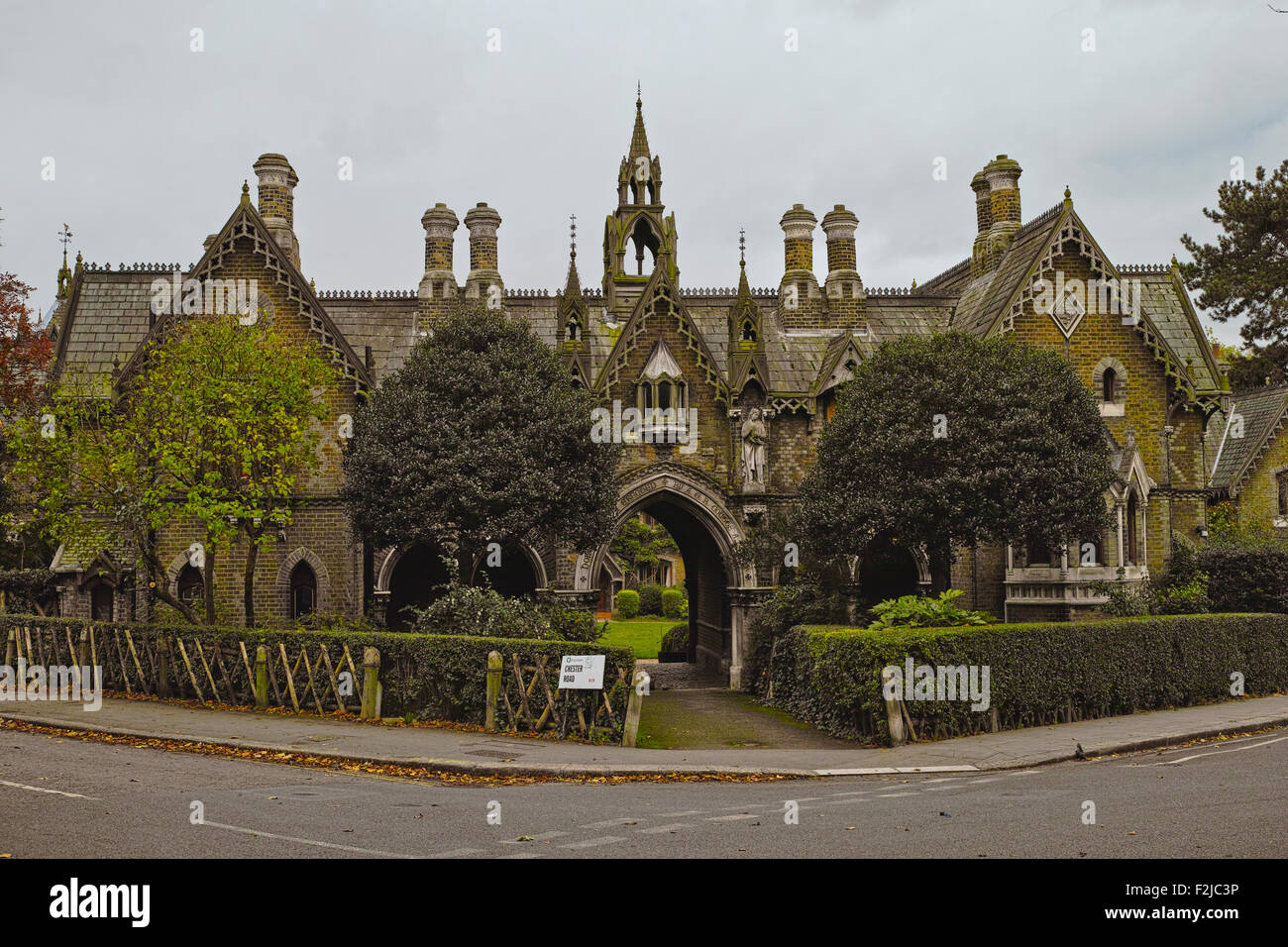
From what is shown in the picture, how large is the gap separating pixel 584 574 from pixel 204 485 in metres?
10.8

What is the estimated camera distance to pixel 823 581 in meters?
30.9

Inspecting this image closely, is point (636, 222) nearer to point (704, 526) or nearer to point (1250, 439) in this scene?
point (704, 526)

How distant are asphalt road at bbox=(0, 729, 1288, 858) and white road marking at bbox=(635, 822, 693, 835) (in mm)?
21

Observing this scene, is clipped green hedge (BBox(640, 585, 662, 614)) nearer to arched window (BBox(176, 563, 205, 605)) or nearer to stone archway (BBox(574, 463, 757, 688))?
stone archway (BBox(574, 463, 757, 688))

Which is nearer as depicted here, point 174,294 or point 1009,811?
point 1009,811

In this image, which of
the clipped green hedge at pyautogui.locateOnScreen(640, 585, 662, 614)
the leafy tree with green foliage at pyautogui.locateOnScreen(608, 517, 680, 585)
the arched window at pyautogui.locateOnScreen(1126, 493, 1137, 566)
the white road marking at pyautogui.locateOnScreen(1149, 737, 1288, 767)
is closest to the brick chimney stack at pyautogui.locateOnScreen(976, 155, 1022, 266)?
the arched window at pyautogui.locateOnScreen(1126, 493, 1137, 566)

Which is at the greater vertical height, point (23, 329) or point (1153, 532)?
point (23, 329)

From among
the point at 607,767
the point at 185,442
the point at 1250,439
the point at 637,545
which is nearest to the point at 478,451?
the point at 185,442

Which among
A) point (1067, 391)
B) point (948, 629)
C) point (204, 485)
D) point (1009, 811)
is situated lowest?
point (1009, 811)

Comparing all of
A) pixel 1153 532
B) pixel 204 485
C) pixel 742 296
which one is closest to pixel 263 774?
pixel 204 485

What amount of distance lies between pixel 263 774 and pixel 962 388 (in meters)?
17.3
